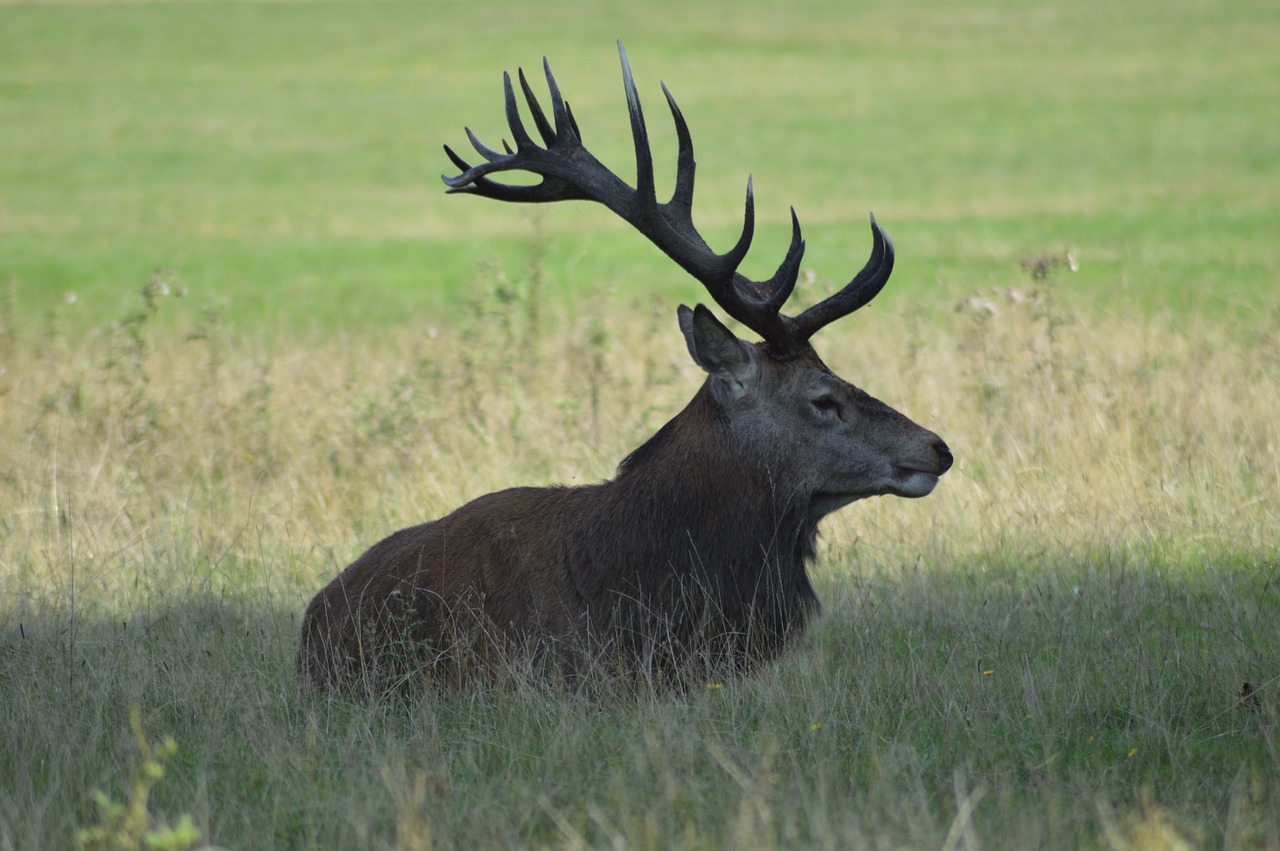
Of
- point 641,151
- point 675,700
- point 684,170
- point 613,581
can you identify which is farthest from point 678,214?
point 675,700

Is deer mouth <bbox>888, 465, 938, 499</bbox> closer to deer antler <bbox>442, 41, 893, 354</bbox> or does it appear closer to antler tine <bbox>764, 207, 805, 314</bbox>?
deer antler <bbox>442, 41, 893, 354</bbox>

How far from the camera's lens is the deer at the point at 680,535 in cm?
535

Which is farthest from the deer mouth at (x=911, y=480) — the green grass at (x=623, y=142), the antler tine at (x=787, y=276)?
the green grass at (x=623, y=142)

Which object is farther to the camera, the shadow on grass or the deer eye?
the deer eye

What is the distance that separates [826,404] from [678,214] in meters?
1.04

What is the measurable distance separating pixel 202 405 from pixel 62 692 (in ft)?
16.8

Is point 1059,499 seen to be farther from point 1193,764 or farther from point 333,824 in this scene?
point 333,824

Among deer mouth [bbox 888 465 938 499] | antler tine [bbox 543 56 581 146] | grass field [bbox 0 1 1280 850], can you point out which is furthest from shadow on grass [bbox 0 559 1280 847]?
antler tine [bbox 543 56 581 146]

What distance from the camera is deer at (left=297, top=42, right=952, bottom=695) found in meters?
5.35

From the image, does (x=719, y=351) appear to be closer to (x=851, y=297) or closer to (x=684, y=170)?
(x=851, y=297)

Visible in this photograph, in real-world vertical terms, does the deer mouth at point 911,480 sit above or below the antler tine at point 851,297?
below

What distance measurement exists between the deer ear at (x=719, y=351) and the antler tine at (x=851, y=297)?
0.86 feet

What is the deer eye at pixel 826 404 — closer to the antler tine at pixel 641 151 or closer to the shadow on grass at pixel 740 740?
the shadow on grass at pixel 740 740

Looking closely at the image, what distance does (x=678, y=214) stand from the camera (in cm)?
592
